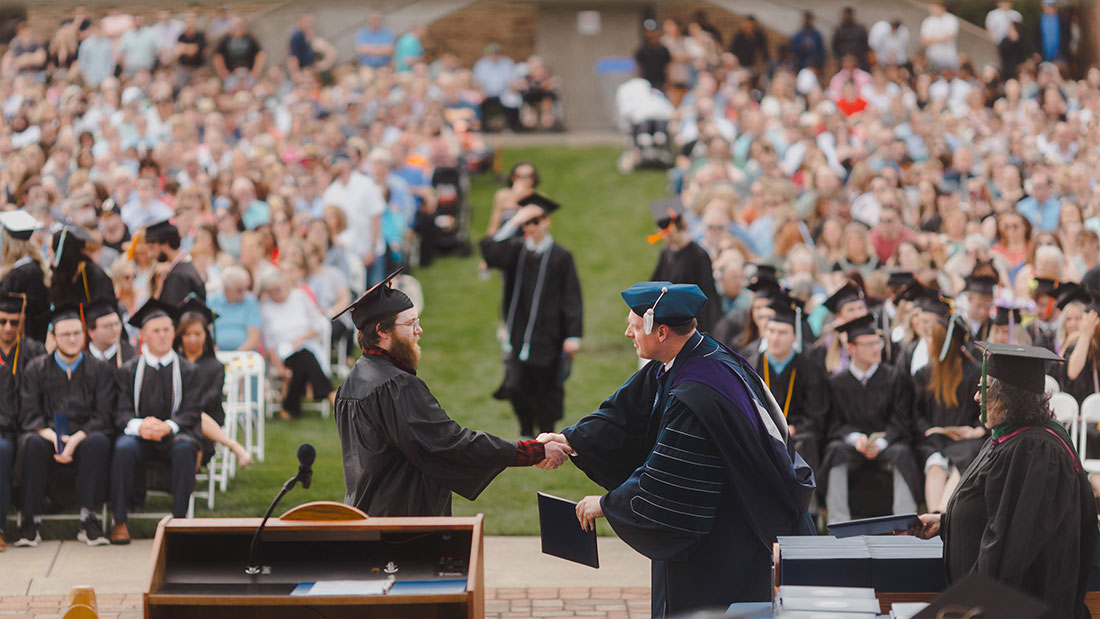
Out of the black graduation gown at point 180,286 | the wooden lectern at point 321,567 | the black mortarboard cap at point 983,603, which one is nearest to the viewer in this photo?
the black mortarboard cap at point 983,603

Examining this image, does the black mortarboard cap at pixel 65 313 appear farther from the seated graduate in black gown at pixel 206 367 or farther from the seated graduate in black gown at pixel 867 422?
the seated graduate in black gown at pixel 867 422

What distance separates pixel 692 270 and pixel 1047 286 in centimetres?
273

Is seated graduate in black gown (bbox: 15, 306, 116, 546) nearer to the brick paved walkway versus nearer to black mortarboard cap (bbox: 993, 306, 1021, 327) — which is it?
the brick paved walkway

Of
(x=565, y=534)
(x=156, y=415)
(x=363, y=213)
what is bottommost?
(x=565, y=534)

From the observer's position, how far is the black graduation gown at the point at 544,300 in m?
10.9

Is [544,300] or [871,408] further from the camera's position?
[544,300]

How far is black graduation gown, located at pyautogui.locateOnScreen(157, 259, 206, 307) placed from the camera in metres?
10.5

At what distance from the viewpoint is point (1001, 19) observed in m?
26.3

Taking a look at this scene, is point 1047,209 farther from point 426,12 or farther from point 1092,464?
point 426,12

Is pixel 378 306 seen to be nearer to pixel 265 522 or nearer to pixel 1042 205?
pixel 265 522

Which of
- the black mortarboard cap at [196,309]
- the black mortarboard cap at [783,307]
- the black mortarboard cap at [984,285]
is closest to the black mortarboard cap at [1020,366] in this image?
the black mortarboard cap at [783,307]

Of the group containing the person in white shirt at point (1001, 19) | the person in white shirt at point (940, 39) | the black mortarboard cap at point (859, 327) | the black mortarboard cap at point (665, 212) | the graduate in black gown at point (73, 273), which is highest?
the person in white shirt at point (1001, 19)

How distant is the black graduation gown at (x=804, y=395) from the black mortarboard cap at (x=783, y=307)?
0.83 feet

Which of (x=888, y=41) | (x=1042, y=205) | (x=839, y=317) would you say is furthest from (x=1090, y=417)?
(x=888, y=41)
